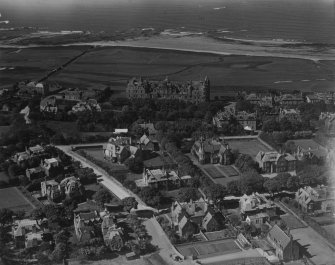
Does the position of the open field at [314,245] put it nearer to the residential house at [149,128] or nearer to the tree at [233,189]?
the tree at [233,189]

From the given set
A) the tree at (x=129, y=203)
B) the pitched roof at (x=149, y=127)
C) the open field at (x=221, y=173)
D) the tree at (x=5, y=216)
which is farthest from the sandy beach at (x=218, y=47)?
the tree at (x=5, y=216)

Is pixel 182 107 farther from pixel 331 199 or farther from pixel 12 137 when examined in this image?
pixel 331 199

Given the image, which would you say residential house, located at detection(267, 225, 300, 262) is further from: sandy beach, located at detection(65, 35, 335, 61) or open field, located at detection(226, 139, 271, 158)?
sandy beach, located at detection(65, 35, 335, 61)

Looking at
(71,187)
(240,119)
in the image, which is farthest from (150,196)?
(240,119)

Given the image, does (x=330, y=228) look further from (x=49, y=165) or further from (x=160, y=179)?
(x=49, y=165)

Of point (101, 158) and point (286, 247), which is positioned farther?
point (101, 158)

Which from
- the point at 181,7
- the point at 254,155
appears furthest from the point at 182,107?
the point at 181,7

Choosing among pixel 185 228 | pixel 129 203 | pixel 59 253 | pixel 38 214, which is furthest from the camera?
pixel 129 203
